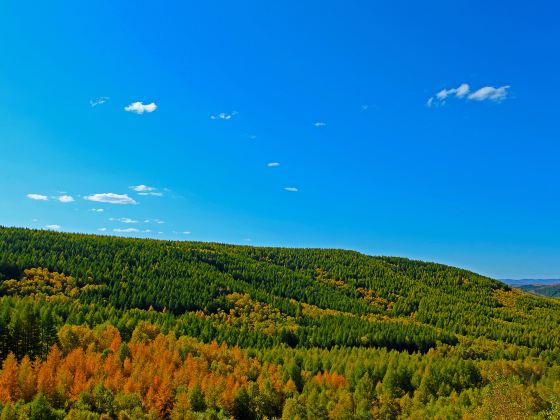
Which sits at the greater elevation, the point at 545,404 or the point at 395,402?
the point at 545,404

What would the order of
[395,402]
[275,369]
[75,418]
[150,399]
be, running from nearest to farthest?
1. [75,418]
2. [150,399]
3. [395,402]
4. [275,369]

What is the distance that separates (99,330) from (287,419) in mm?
80593

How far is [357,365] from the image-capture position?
158000 millimetres

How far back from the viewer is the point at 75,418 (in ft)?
299

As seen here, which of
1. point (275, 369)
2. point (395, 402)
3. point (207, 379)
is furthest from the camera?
point (275, 369)

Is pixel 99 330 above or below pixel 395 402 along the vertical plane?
above

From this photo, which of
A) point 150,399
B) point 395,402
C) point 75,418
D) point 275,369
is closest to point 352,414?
point 395,402

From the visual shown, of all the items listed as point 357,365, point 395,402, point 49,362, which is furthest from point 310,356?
point 49,362

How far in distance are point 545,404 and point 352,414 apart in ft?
176

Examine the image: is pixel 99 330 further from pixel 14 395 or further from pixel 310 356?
pixel 310 356

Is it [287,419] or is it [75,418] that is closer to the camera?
[75,418]

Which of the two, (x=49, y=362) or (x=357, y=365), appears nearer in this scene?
(x=49, y=362)

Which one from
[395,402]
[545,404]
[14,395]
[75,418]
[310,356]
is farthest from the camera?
[310,356]

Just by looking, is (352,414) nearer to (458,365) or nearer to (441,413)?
(441,413)
